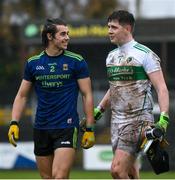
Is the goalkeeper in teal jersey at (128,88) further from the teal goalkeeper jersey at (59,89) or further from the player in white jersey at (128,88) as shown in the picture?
the teal goalkeeper jersey at (59,89)

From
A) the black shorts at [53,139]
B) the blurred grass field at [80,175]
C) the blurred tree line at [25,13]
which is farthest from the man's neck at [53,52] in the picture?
the blurred tree line at [25,13]

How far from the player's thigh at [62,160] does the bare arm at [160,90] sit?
1.11m

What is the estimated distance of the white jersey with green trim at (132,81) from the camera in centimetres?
952

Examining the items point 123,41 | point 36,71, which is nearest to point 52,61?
point 36,71

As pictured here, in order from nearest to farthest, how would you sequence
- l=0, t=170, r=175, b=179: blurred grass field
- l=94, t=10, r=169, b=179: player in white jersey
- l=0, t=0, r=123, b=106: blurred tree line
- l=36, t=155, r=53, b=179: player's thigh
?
l=94, t=10, r=169, b=179: player in white jersey < l=36, t=155, r=53, b=179: player's thigh < l=0, t=170, r=175, b=179: blurred grass field < l=0, t=0, r=123, b=106: blurred tree line

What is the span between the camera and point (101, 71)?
28.5m

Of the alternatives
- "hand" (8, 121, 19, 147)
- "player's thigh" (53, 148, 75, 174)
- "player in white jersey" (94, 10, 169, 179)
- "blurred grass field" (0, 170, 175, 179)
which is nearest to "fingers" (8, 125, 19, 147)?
"hand" (8, 121, 19, 147)

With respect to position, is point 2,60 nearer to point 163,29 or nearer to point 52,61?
point 163,29

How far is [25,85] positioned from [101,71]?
1848 centimetres

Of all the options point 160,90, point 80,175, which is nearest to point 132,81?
point 160,90

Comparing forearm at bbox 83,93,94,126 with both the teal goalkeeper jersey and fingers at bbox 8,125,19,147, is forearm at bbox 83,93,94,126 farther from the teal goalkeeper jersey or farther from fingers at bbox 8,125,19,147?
fingers at bbox 8,125,19,147

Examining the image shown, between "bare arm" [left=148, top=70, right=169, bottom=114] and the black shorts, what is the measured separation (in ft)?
3.45

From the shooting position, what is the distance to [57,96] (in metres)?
9.74

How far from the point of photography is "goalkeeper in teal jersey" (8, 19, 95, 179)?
32.0ft
